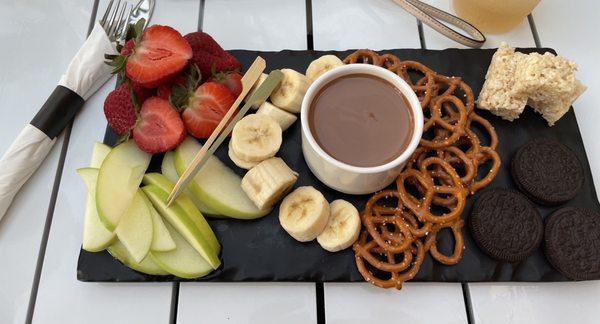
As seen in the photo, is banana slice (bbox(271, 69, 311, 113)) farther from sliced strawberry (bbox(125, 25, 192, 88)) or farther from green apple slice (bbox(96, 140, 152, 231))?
green apple slice (bbox(96, 140, 152, 231))

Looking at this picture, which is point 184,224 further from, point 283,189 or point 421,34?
point 421,34

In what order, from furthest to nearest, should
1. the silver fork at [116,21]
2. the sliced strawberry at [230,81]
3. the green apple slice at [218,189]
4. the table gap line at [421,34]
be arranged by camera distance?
the table gap line at [421,34], the silver fork at [116,21], the sliced strawberry at [230,81], the green apple slice at [218,189]

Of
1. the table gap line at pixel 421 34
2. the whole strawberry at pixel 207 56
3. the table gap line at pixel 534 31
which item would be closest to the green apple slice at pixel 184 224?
the whole strawberry at pixel 207 56

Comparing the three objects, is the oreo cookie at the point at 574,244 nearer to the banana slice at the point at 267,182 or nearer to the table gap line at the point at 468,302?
the table gap line at the point at 468,302

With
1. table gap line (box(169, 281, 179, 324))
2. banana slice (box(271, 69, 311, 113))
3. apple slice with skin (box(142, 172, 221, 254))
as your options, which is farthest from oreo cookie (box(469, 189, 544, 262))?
table gap line (box(169, 281, 179, 324))

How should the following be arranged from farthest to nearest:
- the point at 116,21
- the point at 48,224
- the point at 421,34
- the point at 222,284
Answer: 1. the point at 421,34
2. the point at 116,21
3. the point at 48,224
4. the point at 222,284

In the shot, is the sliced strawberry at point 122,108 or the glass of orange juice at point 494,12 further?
the glass of orange juice at point 494,12

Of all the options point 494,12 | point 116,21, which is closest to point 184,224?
point 116,21

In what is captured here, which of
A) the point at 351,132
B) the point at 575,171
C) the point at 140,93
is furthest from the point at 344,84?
the point at 575,171

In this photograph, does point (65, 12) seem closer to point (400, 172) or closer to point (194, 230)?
point (194, 230)
